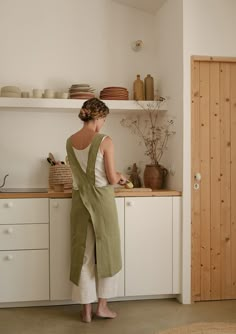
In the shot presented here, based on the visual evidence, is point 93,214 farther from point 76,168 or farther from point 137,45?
point 137,45

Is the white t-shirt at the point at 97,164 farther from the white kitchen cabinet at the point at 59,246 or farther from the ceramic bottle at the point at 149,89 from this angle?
the ceramic bottle at the point at 149,89

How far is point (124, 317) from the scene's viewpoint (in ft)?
9.81

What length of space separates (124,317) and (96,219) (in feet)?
2.48

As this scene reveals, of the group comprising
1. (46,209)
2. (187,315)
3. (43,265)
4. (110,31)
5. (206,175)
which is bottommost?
(187,315)

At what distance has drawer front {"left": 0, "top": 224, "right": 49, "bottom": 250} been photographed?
308cm

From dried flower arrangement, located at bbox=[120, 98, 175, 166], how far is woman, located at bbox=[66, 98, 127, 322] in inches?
31.5

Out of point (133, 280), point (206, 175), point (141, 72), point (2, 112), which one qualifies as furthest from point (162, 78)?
point (133, 280)

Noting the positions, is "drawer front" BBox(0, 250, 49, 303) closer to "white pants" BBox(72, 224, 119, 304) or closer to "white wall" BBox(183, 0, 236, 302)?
"white pants" BBox(72, 224, 119, 304)

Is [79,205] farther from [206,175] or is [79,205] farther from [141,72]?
[141,72]

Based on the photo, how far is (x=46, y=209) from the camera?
3117mm

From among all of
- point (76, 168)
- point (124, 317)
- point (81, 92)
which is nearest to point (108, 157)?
point (76, 168)

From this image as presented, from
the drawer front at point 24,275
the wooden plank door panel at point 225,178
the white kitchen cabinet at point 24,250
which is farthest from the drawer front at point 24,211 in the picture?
the wooden plank door panel at point 225,178

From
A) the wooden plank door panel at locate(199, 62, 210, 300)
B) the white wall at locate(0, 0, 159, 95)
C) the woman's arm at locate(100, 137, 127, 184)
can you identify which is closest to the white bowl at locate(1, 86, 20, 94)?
the white wall at locate(0, 0, 159, 95)

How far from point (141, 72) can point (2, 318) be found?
7.62ft
